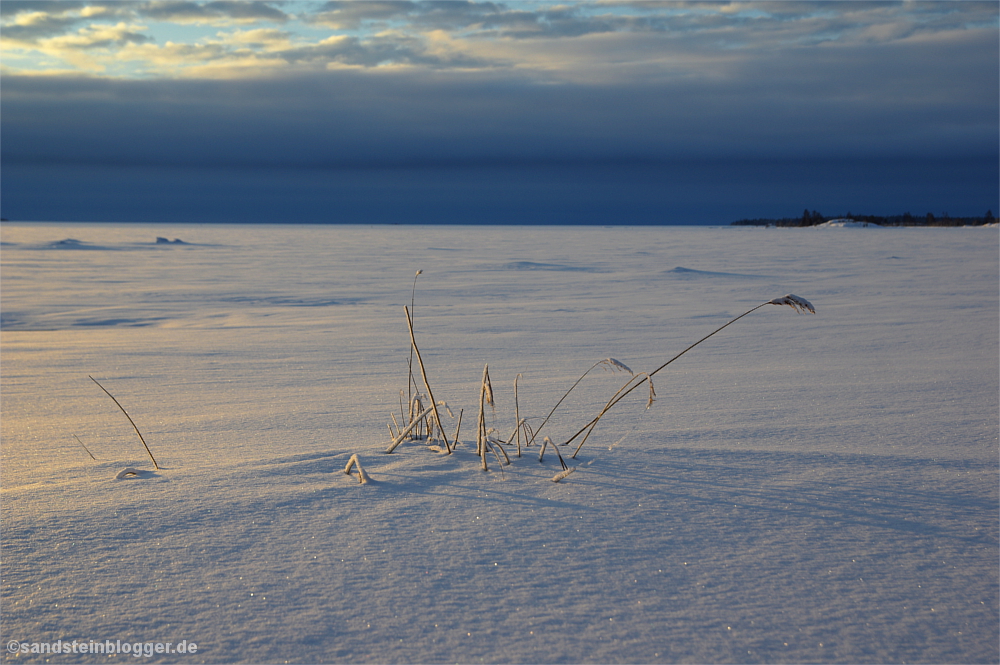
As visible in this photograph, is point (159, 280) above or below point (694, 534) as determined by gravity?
above

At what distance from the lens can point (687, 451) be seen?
183 centimetres

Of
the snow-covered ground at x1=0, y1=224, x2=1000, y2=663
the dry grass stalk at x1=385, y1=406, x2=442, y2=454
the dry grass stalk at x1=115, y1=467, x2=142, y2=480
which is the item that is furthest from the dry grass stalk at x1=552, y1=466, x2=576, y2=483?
the dry grass stalk at x1=115, y1=467, x2=142, y2=480

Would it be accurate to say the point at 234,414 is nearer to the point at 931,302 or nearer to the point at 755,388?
the point at 755,388

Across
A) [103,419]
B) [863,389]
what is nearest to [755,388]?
[863,389]

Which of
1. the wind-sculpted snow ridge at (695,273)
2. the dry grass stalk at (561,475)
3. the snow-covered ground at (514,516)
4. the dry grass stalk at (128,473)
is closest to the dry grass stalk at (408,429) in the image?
the snow-covered ground at (514,516)

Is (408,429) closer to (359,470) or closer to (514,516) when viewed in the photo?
(359,470)

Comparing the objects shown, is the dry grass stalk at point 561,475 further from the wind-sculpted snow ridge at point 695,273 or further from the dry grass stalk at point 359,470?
the wind-sculpted snow ridge at point 695,273

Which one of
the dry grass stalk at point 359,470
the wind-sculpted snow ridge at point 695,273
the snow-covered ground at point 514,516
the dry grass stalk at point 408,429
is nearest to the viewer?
the snow-covered ground at point 514,516

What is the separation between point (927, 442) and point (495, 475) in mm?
1316

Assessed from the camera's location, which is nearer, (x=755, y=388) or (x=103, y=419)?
(x=103, y=419)

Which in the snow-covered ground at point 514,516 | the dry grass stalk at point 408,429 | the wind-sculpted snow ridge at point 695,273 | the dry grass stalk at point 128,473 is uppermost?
the wind-sculpted snow ridge at point 695,273

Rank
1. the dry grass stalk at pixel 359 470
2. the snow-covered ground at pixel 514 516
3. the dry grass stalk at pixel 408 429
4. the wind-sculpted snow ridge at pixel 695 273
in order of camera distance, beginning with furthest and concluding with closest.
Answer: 1. the wind-sculpted snow ridge at pixel 695 273
2. the dry grass stalk at pixel 408 429
3. the dry grass stalk at pixel 359 470
4. the snow-covered ground at pixel 514 516

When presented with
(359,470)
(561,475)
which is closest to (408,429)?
(359,470)

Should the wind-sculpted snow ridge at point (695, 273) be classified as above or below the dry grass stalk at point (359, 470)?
above
